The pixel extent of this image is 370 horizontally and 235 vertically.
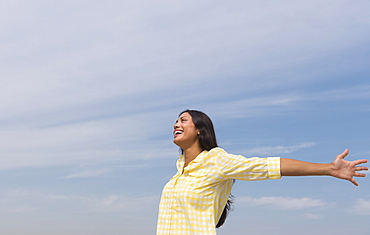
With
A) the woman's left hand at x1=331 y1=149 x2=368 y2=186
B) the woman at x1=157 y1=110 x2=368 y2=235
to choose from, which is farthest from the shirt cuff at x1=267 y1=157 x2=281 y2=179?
the woman's left hand at x1=331 y1=149 x2=368 y2=186

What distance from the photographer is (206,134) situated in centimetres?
550

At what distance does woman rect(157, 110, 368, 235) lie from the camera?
15.1 ft

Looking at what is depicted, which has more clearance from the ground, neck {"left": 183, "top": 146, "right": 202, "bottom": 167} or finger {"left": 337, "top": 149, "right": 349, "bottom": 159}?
neck {"left": 183, "top": 146, "right": 202, "bottom": 167}

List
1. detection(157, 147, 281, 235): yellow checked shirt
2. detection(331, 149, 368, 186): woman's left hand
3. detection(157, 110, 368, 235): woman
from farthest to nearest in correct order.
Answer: detection(157, 147, 281, 235): yellow checked shirt < detection(157, 110, 368, 235): woman < detection(331, 149, 368, 186): woman's left hand

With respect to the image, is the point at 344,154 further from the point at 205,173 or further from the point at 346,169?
the point at 205,173

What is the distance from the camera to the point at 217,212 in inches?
210

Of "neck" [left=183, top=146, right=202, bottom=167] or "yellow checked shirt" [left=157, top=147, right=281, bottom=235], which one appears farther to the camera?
"neck" [left=183, top=146, right=202, bottom=167]

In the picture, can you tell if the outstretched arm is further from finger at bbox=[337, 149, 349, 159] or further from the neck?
the neck

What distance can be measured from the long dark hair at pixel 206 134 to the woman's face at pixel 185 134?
0.15 ft

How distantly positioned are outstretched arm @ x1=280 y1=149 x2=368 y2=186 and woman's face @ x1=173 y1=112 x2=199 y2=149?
1201 millimetres

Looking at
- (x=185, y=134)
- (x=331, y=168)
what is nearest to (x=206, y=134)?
(x=185, y=134)

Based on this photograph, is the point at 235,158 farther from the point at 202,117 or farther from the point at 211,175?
the point at 202,117

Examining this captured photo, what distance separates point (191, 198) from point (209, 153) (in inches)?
19.9

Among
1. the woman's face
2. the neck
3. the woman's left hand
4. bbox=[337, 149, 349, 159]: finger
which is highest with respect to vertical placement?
the woman's face
